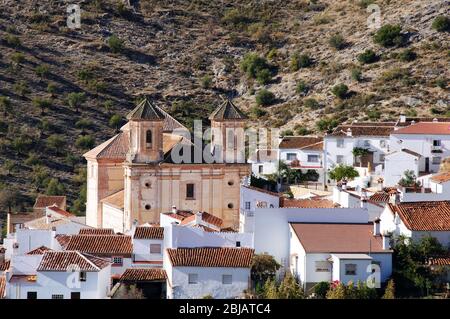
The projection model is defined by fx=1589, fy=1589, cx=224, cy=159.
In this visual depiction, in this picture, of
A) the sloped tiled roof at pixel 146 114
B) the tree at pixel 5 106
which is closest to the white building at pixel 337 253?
the sloped tiled roof at pixel 146 114

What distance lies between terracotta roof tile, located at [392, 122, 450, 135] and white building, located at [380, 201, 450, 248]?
1704 cm

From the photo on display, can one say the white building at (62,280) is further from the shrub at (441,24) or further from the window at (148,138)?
the shrub at (441,24)

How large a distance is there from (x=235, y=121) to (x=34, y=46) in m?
41.1

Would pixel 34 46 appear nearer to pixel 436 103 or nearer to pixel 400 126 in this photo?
pixel 436 103

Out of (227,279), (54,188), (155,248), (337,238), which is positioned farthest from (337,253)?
(54,188)

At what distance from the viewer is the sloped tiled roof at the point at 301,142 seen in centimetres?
6956

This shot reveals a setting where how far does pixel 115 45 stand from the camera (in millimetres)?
95625

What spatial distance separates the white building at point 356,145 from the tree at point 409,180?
4368 millimetres

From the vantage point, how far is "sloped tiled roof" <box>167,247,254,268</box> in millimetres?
44281

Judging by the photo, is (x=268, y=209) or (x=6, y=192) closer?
(x=268, y=209)

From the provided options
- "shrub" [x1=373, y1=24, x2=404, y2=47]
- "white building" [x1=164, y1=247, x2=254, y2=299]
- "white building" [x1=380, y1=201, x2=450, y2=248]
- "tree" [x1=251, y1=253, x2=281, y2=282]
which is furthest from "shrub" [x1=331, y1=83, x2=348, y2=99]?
"white building" [x1=164, y1=247, x2=254, y2=299]

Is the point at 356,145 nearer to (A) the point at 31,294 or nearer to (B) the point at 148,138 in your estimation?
(B) the point at 148,138

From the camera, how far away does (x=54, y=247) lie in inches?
1937
